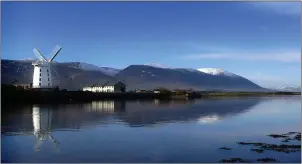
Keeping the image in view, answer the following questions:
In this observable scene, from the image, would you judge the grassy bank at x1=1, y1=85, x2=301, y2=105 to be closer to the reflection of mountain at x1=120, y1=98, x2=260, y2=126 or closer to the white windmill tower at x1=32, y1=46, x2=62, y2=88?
the white windmill tower at x1=32, y1=46, x2=62, y2=88

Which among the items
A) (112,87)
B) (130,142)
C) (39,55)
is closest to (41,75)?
(39,55)

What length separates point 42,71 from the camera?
174 feet

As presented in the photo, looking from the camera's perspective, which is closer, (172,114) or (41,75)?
(172,114)

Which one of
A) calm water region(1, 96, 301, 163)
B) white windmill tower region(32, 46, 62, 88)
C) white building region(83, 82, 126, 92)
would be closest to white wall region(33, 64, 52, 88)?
white windmill tower region(32, 46, 62, 88)

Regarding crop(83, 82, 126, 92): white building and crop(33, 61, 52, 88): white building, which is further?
crop(83, 82, 126, 92): white building

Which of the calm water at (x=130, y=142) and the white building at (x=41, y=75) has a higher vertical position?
the white building at (x=41, y=75)

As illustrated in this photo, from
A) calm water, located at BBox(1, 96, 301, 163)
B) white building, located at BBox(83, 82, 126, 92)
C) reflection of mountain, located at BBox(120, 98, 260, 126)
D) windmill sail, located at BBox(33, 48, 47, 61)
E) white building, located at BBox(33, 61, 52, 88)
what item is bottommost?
calm water, located at BBox(1, 96, 301, 163)

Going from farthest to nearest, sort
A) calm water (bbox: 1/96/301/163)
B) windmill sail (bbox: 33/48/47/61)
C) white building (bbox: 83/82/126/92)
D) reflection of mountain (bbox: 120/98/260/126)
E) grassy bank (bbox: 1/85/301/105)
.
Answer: white building (bbox: 83/82/126/92), windmill sail (bbox: 33/48/47/61), grassy bank (bbox: 1/85/301/105), reflection of mountain (bbox: 120/98/260/126), calm water (bbox: 1/96/301/163)

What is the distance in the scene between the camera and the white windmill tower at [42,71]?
52.7 meters

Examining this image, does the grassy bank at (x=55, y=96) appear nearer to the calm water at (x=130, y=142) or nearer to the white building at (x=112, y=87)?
the white building at (x=112, y=87)

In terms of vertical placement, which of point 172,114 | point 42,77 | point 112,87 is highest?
point 42,77

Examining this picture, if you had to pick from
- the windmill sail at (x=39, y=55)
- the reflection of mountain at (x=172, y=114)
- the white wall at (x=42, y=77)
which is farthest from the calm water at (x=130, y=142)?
the windmill sail at (x=39, y=55)

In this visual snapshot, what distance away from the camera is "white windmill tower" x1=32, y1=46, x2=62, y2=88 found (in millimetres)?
52688

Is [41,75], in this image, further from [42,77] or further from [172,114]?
[172,114]
